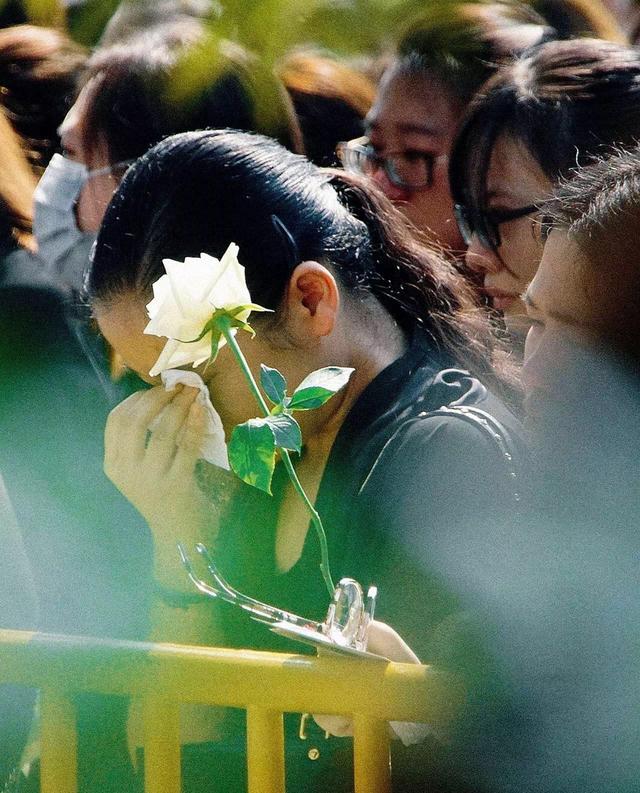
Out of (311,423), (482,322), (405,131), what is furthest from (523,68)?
(311,423)

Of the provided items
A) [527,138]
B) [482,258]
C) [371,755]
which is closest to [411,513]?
[371,755]

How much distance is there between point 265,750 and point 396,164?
1341mm

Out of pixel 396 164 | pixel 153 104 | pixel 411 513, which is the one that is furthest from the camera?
pixel 396 164

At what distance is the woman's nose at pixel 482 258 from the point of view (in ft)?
5.85

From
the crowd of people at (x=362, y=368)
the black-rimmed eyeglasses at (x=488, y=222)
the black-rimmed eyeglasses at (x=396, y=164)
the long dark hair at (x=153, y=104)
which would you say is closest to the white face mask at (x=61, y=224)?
the crowd of people at (x=362, y=368)

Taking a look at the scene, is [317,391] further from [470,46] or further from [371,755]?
[470,46]

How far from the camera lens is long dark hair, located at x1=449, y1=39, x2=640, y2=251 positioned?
67.2 inches

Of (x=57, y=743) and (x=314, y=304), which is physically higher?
(x=314, y=304)

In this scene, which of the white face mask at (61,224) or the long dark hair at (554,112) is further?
the white face mask at (61,224)

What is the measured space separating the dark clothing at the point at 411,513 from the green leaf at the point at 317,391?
Result: 26 cm

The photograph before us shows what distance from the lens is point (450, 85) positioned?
2.13 m

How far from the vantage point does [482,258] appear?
5.88 ft

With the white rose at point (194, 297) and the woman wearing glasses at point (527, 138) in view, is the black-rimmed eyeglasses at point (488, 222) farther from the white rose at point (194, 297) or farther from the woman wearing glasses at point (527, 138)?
the white rose at point (194, 297)

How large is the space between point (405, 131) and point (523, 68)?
36 centimetres
